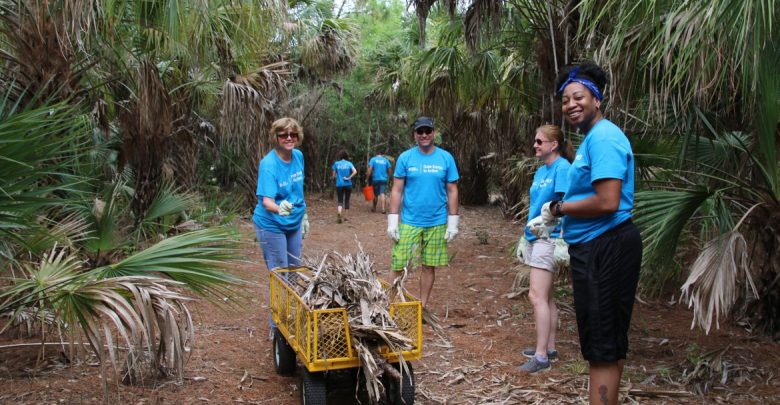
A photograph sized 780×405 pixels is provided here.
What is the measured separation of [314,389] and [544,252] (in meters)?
1.96

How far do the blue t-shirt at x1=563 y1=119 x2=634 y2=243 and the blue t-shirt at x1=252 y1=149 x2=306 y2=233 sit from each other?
257 centimetres

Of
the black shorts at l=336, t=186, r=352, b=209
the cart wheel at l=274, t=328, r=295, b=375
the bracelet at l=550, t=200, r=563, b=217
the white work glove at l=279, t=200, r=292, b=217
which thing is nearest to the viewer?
the bracelet at l=550, t=200, r=563, b=217

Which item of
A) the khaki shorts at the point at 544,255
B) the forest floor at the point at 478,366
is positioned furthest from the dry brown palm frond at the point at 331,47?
the khaki shorts at the point at 544,255

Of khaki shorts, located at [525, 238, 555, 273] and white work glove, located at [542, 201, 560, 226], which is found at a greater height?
white work glove, located at [542, 201, 560, 226]

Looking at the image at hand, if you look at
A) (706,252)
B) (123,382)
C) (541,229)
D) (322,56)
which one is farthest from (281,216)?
(322,56)

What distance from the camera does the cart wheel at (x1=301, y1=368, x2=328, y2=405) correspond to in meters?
3.67

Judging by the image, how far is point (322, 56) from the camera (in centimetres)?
1532

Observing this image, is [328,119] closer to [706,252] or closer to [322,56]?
[322,56]

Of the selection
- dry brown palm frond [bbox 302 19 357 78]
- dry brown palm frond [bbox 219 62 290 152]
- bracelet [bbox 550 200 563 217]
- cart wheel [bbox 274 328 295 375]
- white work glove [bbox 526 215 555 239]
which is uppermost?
dry brown palm frond [bbox 302 19 357 78]

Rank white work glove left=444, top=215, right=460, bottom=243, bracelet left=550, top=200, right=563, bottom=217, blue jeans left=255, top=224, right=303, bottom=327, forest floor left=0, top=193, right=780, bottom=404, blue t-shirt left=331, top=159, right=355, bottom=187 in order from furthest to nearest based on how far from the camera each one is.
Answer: blue t-shirt left=331, top=159, right=355, bottom=187 → white work glove left=444, top=215, right=460, bottom=243 → blue jeans left=255, top=224, right=303, bottom=327 → forest floor left=0, top=193, right=780, bottom=404 → bracelet left=550, top=200, right=563, bottom=217

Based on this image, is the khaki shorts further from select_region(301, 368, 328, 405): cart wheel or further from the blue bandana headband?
select_region(301, 368, 328, 405): cart wheel

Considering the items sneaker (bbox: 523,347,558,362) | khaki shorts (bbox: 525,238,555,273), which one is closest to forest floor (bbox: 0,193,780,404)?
sneaker (bbox: 523,347,558,362)

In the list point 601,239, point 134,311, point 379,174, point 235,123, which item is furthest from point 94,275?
point 379,174

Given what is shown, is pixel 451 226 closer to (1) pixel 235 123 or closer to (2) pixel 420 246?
(2) pixel 420 246
